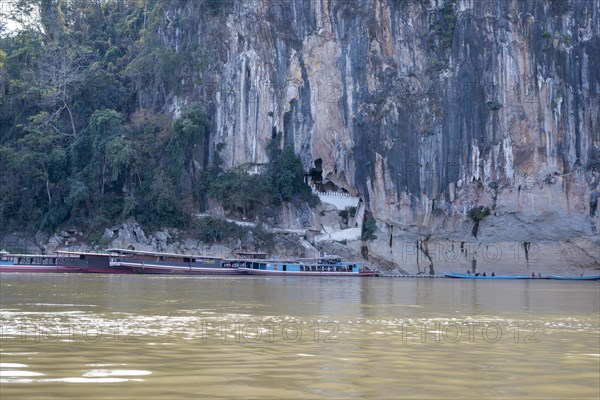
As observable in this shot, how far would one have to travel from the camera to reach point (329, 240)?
51.7 metres

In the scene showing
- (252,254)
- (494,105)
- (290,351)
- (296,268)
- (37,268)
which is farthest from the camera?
(494,105)

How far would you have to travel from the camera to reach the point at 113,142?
50.8m

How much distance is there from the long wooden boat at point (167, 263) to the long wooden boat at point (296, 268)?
0.78 m

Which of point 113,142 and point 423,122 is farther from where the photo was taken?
point 423,122

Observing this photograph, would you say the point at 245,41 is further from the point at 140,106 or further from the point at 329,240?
the point at 329,240

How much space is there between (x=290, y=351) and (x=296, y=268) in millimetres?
35699

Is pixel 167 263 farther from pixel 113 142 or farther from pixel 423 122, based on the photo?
pixel 423 122

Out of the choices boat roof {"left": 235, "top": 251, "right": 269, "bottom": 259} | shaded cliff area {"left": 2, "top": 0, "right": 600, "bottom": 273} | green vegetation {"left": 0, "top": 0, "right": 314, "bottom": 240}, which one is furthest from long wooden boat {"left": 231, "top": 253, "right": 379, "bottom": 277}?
green vegetation {"left": 0, "top": 0, "right": 314, "bottom": 240}

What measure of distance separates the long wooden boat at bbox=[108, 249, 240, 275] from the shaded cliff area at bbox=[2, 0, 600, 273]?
14.9ft

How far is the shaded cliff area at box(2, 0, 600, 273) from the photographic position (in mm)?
50281

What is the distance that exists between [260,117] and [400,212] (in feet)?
33.8

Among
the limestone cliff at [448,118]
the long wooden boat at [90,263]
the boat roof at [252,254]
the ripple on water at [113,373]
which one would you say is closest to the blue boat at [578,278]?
the limestone cliff at [448,118]

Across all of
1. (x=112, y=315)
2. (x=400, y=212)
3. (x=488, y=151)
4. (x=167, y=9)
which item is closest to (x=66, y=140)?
(x=167, y=9)

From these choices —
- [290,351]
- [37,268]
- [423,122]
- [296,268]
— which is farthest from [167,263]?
[290,351]
